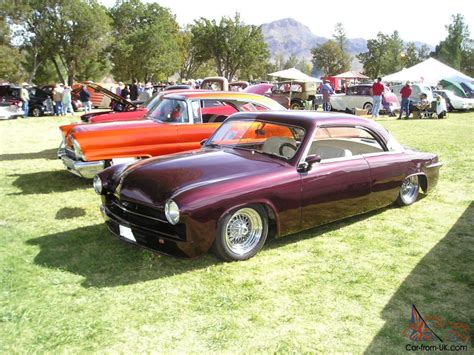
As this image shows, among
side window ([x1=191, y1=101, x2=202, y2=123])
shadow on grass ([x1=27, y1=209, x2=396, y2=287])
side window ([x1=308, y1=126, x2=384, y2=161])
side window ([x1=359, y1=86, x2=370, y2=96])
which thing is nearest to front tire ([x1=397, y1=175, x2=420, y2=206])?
side window ([x1=308, y1=126, x2=384, y2=161])

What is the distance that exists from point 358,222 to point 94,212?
351 centimetres

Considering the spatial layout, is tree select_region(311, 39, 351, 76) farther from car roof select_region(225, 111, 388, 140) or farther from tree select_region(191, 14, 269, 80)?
car roof select_region(225, 111, 388, 140)

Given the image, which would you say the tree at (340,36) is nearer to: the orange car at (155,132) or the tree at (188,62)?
the tree at (188,62)

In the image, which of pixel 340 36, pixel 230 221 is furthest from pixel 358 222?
pixel 340 36

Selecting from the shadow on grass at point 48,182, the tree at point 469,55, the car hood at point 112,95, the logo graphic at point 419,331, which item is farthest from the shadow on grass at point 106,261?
the tree at point 469,55

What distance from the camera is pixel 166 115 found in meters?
7.58

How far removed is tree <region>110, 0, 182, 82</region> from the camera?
53.0 meters

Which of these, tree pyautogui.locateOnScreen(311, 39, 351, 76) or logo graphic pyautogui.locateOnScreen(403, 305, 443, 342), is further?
tree pyautogui.locateOnScreen(311, 39, 351, 76)

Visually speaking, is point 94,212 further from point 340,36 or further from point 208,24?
point 340,36

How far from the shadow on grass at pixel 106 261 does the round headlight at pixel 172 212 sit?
1.83 ft

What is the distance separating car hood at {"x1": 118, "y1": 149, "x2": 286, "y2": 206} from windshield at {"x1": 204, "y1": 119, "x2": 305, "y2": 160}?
0.22 metres

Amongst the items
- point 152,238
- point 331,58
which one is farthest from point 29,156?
point 331,58

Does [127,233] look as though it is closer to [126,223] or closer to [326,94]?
[126,223]

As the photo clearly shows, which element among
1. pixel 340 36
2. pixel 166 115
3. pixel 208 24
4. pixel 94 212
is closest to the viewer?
pixel 94 212
